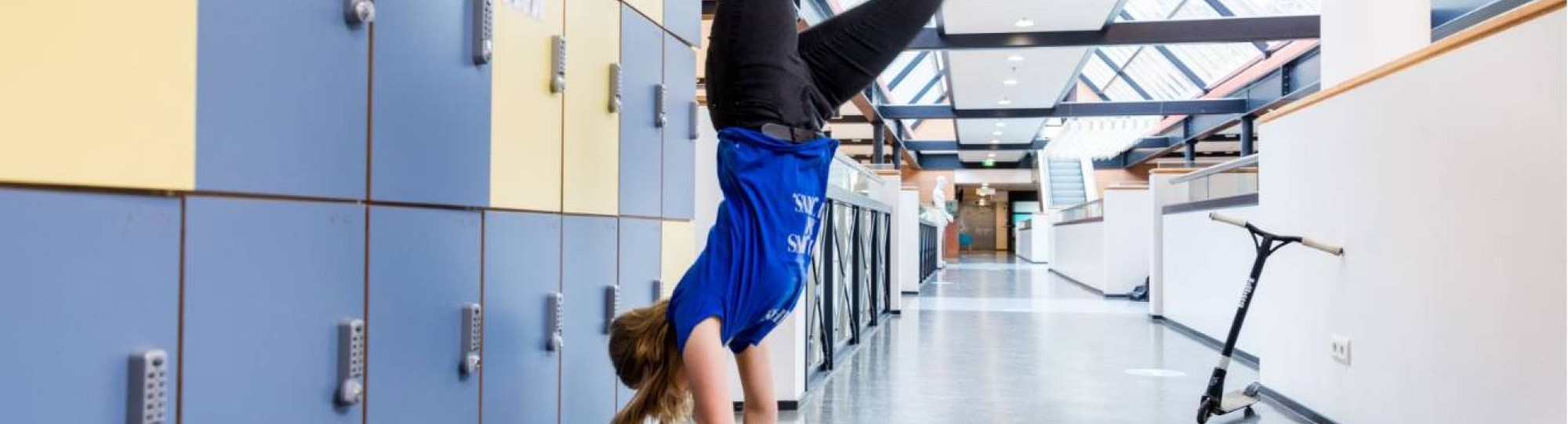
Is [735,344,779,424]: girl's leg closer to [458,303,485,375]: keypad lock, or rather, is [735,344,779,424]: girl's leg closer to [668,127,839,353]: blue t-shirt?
[668,127,839,353]: blue t-shirt

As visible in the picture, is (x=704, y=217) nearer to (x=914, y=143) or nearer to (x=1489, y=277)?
(x=1489, y=277)

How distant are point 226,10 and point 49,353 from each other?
0.45 m

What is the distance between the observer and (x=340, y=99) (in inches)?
58.7

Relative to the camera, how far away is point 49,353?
108 cm

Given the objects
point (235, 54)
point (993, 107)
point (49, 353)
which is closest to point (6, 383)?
point (49, 353)

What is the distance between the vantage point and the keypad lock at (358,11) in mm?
1493

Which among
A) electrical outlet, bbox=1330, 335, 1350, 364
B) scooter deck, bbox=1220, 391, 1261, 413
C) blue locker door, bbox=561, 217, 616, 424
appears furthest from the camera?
scooter deck, bbox=1220, 391, 1261, 413

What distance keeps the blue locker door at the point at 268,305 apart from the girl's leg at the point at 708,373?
1.79ft

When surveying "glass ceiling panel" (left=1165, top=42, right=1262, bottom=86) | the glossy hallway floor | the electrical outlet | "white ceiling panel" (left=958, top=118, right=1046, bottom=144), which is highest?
"glass ceiling panel" (left=1165, top=42, right=1262, bottom=86)

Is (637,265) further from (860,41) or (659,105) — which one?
(860,41)

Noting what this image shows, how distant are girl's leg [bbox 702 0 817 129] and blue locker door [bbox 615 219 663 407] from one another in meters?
0.85

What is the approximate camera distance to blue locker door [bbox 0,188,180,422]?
1045 millimetres

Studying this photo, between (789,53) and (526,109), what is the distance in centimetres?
60

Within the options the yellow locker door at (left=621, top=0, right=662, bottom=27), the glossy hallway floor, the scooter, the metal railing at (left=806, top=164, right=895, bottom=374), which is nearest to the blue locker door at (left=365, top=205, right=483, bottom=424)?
the yellow locker door at (left=621, top=0, right=662, bottom=27)
